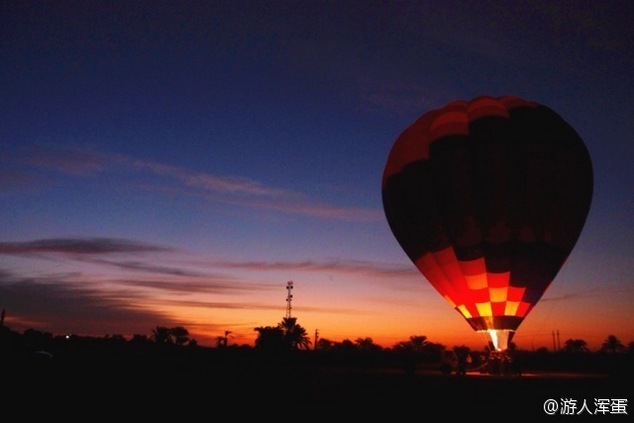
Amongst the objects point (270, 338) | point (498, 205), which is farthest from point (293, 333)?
point (498, 205)

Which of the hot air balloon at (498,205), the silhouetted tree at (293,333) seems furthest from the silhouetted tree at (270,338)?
the hot air balloon at (498,205)

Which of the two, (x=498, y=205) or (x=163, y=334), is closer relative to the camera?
(x=498, y=205)

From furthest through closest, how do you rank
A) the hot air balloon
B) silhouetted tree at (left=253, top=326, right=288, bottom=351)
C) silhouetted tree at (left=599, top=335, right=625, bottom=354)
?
1. silhouetted tree at (left=599, top=335, right=625, bottom=354)
2. silhouetted tree at (left=253, top=326, right=288, bottom=351)
3. the hot air balloon

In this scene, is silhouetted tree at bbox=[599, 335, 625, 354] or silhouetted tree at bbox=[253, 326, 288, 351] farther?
silhouetted tree at bbox=[599, 335, 625, 354]

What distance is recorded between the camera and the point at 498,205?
19359mm

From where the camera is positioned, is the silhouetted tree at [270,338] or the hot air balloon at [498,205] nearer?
the hot air balloon at [498,205]

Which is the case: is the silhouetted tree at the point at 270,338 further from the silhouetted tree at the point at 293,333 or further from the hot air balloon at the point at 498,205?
the hot air balloon at the point at 498,205

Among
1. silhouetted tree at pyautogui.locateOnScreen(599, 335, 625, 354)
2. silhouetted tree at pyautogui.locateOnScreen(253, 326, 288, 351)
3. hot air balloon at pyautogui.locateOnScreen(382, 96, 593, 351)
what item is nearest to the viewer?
hot air balloon at pyautogui.locateOnScreen(382, 96, 593, 351)

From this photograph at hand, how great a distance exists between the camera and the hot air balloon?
19.4 metres

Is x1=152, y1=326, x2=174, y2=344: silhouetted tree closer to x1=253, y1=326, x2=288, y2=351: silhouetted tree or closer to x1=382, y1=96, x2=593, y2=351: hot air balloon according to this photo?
x1=253, y1=326, x2=288, y2=351: silhouetted tree

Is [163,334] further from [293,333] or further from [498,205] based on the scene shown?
[498,205]

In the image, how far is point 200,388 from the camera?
1374 cm

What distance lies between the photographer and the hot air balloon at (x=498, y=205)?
19359 millimetres

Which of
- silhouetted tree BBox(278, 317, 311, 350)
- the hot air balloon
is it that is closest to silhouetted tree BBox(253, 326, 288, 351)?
silhouetted tree BBox(278, 317, 311, 350)
